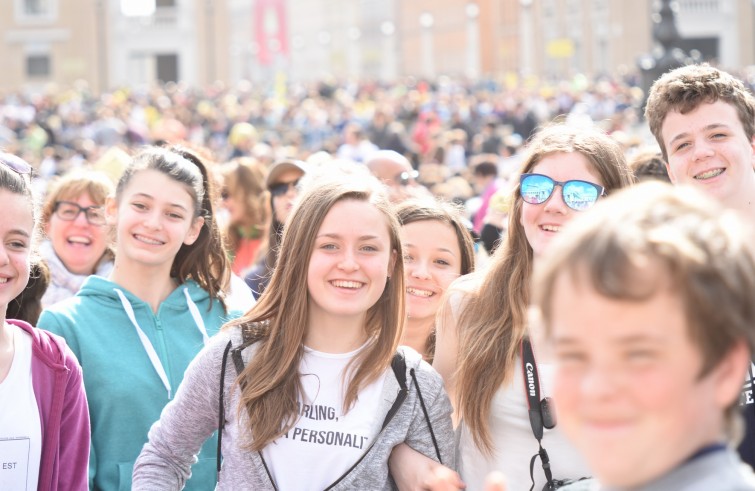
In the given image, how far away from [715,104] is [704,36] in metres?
50.1

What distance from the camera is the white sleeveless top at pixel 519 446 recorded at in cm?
318

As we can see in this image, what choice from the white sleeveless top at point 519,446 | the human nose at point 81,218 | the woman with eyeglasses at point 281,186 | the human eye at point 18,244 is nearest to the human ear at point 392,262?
the white sleeveless top at point 519,446

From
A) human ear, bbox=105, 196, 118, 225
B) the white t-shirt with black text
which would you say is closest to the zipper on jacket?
human ear, bbox=105, 196, 118, 225

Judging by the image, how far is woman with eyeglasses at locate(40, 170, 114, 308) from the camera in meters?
5.96

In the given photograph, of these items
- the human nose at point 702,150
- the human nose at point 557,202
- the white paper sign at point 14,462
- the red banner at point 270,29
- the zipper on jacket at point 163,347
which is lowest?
the white paper sign at point 14,462

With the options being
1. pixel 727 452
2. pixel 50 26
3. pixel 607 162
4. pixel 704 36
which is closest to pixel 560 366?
pixel 727 452

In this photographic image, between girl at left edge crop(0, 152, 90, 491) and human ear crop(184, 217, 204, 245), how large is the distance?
1.16 metres

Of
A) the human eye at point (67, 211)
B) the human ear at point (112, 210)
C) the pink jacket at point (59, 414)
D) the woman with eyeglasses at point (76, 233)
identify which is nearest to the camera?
the pink jacket at point (59, 414)

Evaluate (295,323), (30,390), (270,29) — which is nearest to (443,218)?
(295,323)

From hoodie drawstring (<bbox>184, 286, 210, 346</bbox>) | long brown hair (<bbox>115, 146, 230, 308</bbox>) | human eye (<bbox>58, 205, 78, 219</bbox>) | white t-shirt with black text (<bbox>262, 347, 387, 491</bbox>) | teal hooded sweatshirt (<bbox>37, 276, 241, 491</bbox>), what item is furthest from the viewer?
human eye (<bbox>58, 205, 78, 219</bbox>)

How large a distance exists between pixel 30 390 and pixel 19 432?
13 cm

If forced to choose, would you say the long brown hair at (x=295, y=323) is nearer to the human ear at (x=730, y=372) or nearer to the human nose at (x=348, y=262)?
the human nose at (x=348, y=262)

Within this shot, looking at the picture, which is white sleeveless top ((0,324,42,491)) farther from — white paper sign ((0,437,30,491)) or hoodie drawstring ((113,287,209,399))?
hoodie drawstring ((113,287,209,399))

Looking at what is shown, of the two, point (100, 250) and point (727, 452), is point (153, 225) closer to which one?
point (100, 250)
